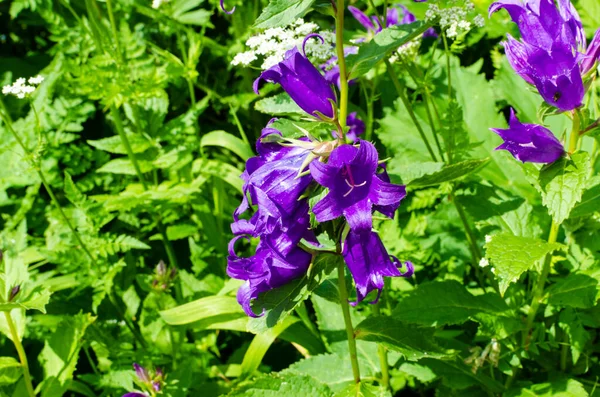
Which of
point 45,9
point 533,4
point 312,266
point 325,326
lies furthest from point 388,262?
point 45,9

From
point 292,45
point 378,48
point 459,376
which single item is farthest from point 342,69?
point 459,376

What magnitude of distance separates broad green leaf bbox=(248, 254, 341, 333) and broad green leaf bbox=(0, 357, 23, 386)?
3.18ft

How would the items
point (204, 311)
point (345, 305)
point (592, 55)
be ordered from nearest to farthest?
1. point (592, 55)
2. point (345, 305)
3. point (204, 311)

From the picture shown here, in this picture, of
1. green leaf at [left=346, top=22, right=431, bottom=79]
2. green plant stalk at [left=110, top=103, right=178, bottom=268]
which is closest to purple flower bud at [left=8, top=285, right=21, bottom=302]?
green plant stalk at [left=110, top=103, right=178, bottom=268]

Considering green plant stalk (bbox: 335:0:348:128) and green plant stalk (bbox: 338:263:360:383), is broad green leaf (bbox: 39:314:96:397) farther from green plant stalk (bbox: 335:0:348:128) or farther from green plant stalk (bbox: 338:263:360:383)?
green plant stalk (bbox: 335:0:348:128)

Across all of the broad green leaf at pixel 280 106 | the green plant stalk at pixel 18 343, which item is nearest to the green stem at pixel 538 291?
the broad green leaf at pixel 280 106

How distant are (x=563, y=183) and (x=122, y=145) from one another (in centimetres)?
185

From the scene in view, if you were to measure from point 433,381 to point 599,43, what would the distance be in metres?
1.28

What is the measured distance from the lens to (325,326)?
7.27 feet

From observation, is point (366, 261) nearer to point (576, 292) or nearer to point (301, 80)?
point (301, 80)

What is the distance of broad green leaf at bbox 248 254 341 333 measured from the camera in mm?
1387

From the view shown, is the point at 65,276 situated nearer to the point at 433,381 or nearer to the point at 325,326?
the point at 325,326

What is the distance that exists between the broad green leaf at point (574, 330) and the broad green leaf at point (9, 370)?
5.57 feet

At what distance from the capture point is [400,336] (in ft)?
→ 5.20
